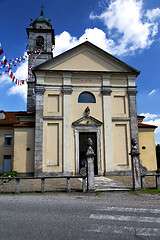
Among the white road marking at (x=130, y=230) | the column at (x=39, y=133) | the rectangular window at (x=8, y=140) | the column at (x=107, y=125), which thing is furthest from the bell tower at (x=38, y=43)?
the white road marking at (x=130, y=230)

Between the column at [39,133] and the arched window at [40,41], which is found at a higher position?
the arched window at [40,41]

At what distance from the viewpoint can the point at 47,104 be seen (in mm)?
15953

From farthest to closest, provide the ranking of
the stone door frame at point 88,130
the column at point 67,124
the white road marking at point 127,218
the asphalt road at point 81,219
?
the stone door frame at point 88,130
the column at point 67,124
the white road marking at point 127,218
the asphalt road at point 81,219

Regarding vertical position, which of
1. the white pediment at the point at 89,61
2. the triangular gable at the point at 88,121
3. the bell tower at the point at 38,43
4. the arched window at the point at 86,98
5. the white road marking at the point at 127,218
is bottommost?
the white road marking at the point at 127,218

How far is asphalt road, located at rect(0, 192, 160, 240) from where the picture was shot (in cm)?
377

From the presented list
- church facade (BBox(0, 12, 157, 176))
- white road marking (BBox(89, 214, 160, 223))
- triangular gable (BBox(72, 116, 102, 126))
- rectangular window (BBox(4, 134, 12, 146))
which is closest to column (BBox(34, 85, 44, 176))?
church facade (BBox(0, 12, 157, 176))

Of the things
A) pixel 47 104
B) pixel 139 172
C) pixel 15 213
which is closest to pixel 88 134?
pixel 47 104

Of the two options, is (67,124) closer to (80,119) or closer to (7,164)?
(80,119)

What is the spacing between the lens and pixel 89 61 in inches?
666

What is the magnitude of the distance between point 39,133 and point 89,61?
24.0ft

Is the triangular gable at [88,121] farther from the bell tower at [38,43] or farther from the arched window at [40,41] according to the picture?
A: the arched window at [40,41]

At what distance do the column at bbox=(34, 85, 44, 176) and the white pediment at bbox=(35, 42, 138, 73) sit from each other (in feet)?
9.74

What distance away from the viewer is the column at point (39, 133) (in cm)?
1469

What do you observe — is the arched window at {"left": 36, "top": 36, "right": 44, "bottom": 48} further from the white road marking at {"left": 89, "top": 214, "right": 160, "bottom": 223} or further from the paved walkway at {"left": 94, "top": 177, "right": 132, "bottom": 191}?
the white road marking at {"left": 89, "top": 214, "right": 160, "bottom": 223}
